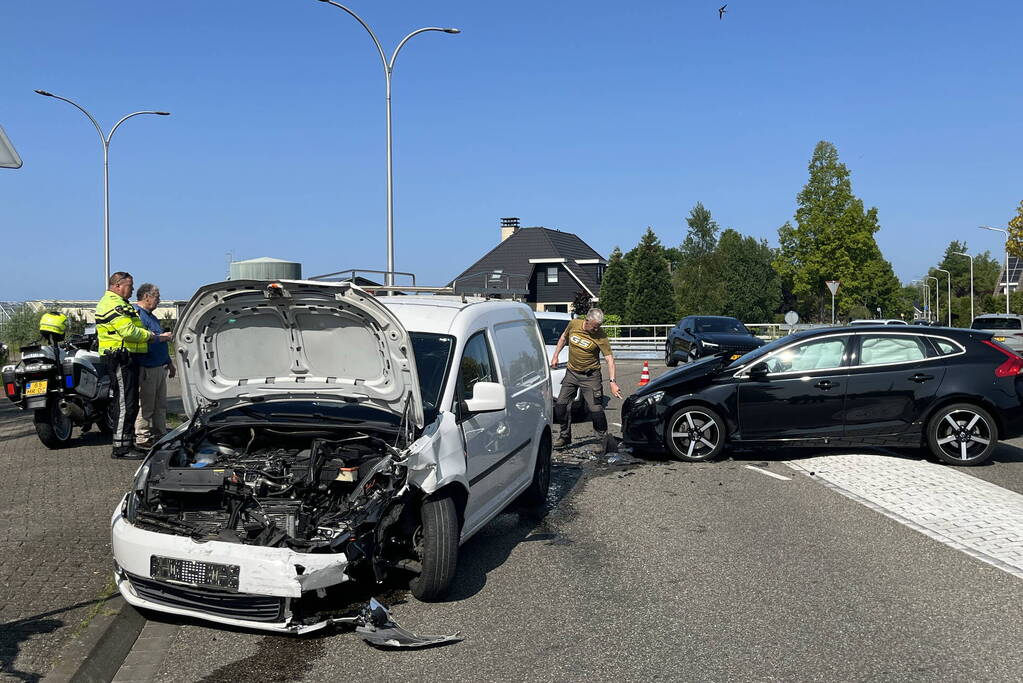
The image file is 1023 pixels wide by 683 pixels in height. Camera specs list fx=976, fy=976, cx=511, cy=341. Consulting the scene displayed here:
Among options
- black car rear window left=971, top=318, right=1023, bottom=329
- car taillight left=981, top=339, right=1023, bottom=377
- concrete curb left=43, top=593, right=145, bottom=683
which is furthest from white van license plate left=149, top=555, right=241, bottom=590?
black car rear window left=971, top=318, right=1023, bottom=329

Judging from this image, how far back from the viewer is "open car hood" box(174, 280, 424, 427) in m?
5.89

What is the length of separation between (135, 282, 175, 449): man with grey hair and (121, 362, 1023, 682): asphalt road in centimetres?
430

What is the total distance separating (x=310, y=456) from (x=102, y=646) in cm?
152

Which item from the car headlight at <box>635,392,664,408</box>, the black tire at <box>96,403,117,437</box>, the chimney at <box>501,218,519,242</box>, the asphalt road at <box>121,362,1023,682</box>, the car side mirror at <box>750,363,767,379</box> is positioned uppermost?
the chimney at <box>501,218,519,242</box>

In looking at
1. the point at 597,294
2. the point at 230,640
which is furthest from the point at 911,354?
the point at 597,294

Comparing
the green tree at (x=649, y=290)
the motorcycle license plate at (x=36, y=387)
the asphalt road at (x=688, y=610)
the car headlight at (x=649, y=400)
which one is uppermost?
the green tree at (x=649, y=290)

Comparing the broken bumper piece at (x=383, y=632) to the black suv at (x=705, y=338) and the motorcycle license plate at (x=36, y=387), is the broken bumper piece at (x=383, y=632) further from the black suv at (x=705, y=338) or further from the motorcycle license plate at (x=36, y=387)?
the black suv at (x=705, y=338)

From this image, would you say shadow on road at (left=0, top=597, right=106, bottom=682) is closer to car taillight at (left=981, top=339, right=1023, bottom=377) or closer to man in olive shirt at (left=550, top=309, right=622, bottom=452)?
man in olive shirt at (left=550, top=309, right=622, bottom=452)

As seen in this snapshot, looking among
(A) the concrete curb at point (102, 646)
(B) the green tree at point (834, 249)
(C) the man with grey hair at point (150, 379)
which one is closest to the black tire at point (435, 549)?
(A) the concrete curb at point (102, 646)

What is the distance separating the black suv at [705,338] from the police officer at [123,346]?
17.7 metres

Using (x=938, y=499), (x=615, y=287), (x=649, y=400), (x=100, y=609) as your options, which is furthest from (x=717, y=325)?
(x=615, y=287)

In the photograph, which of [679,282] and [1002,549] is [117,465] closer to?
[1002,549]

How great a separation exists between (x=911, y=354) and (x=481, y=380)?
5.83m

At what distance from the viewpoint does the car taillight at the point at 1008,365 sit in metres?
10.3
